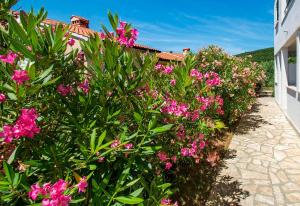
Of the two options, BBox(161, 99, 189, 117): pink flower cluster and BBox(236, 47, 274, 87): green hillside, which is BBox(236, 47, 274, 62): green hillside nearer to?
BBox(236, 47, 274, 87): green hillside

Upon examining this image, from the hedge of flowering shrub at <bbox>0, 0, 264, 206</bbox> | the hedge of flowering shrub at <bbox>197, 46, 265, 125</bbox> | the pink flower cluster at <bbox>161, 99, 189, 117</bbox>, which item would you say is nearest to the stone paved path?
the hedge of flowering shrub at <bbox>197, 46, 265, 125</bbox>

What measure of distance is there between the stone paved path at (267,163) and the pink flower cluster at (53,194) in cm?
381

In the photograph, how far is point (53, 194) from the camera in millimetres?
1705

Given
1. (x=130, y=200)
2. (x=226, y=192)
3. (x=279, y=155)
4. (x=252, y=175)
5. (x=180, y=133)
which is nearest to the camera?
(x=130, y=200)

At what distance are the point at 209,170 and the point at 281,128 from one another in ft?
17.1

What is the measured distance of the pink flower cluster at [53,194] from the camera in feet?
5.55

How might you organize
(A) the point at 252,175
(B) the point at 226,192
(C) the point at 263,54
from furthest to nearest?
(C) the point at 263,54, (A) the point at 252,175, (B) the point at 226,192

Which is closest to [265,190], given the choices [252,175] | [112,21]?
[252,175]

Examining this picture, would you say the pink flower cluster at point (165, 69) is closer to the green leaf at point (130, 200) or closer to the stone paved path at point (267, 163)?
the stone paved path at point (267, 163)

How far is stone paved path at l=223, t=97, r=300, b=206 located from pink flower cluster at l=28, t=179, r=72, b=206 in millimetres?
3806

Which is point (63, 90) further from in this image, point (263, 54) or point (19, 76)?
point (263, 54)

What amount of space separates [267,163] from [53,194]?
5.94 metres

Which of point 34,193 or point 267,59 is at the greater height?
point 267,59

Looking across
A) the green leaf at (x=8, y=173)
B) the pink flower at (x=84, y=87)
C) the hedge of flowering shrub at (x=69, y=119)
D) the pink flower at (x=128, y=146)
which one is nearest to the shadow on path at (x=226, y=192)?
the hedge of flowering shrub at (x=69, y=119)
